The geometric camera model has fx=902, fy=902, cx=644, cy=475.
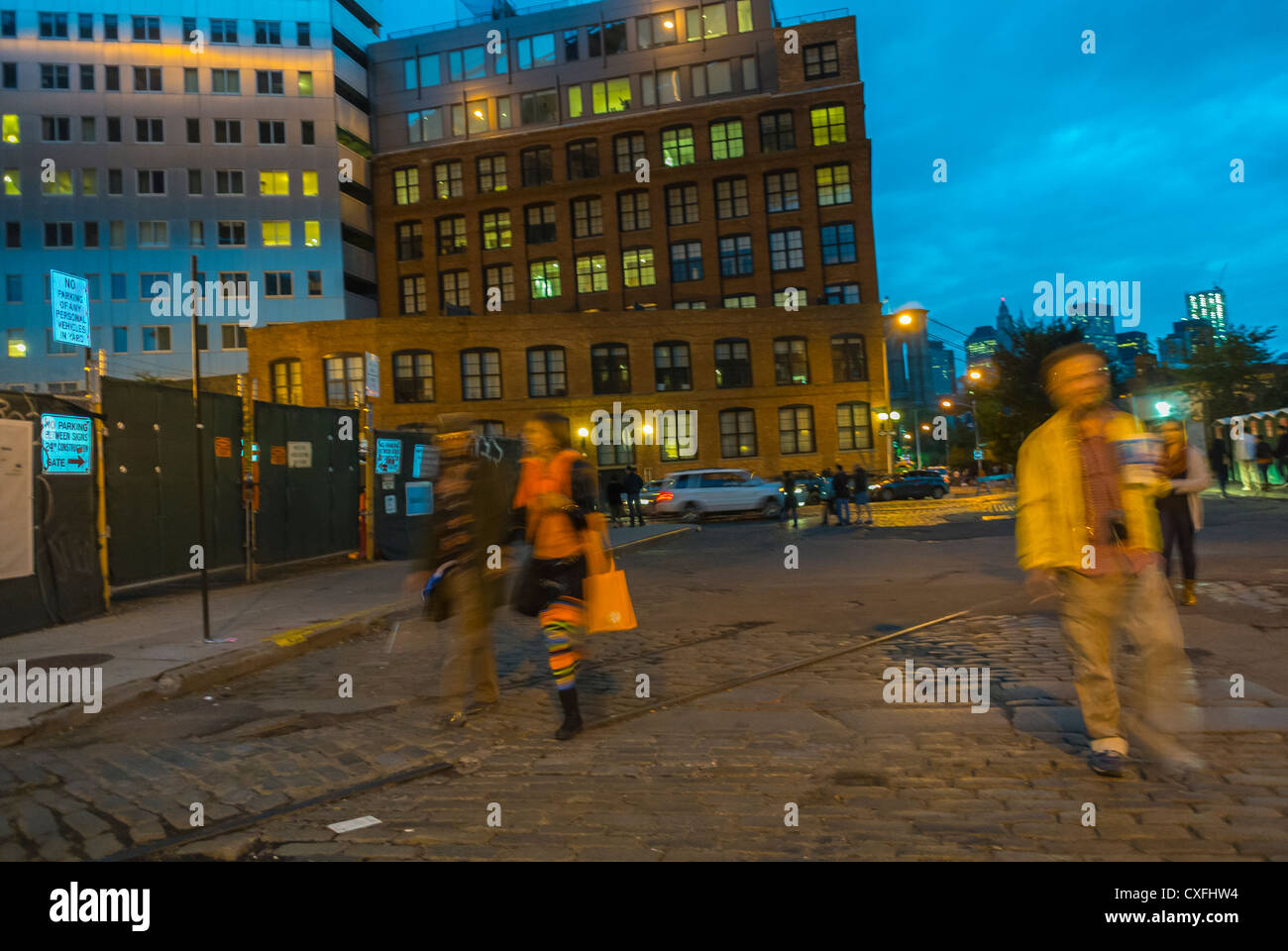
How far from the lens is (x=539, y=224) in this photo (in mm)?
53000

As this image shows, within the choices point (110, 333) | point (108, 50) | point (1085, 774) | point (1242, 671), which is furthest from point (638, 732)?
point (108, 50)

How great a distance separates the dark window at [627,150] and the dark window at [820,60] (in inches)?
388

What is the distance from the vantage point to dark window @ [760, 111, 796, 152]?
49156mm

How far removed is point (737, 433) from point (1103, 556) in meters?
43.3

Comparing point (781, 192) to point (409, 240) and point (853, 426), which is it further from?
point (409, 240)

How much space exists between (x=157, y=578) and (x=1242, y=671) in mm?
11104

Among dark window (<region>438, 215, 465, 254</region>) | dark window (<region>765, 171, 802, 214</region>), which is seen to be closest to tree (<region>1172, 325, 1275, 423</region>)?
dark window (<region>765, 171, 802, 214</region>)

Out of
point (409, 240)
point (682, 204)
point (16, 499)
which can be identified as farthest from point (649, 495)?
point (409, 240)

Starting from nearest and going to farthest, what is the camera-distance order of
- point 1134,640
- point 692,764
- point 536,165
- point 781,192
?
point 1134,640 → point 692,764 → point 781,192 → point 536,165

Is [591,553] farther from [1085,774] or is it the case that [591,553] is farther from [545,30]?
[545,30]

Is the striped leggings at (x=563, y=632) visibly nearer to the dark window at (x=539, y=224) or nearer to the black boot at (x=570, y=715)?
the black boot at (x=570, y=715)

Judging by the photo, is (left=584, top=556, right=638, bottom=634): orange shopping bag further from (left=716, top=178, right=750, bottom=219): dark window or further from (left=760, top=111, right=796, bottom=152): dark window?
(left=760, top=111, right=796, bottom=152): dark window

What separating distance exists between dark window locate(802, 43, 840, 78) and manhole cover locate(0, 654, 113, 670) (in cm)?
4909

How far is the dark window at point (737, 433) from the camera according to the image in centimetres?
4725
